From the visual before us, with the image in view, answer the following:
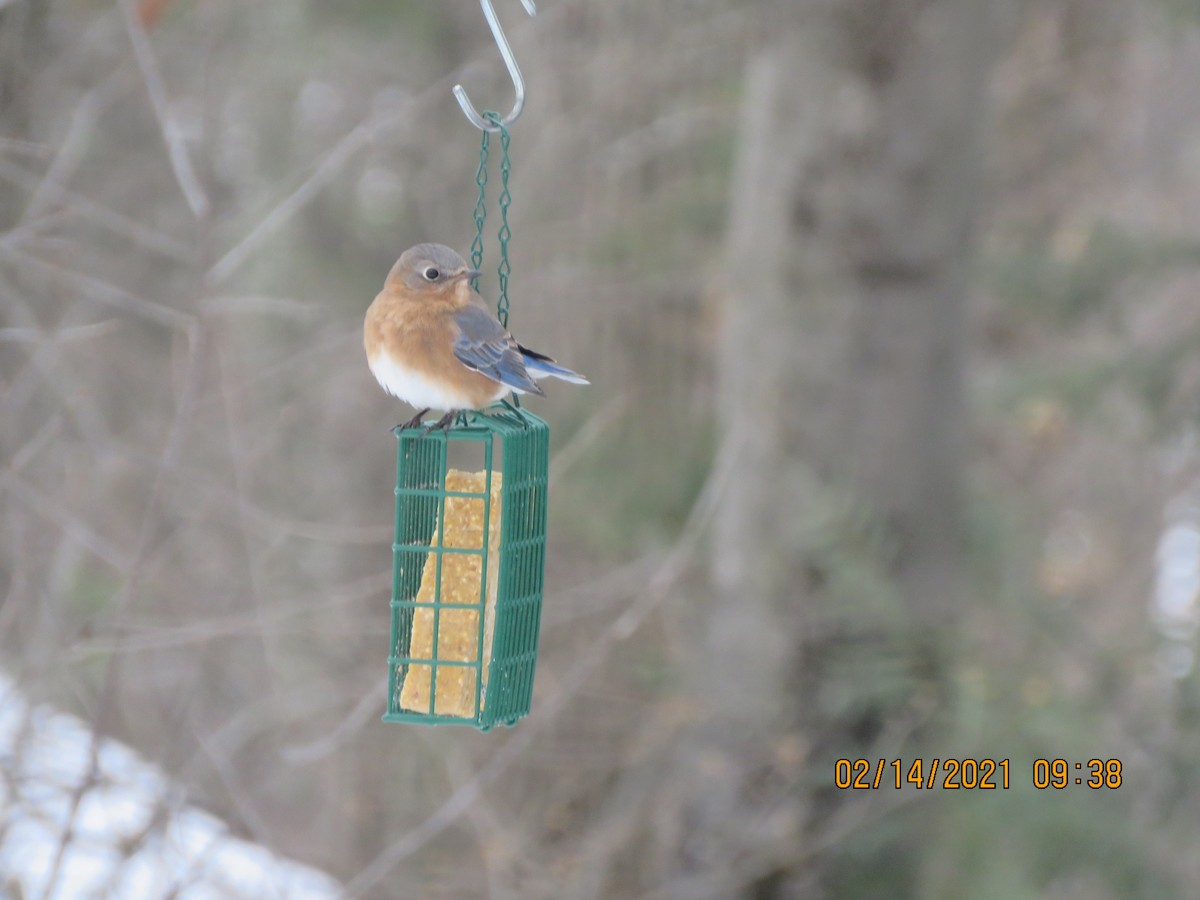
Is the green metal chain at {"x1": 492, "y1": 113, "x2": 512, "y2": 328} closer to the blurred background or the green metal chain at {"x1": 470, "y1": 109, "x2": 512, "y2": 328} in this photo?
the green metal chain at {"x1": 470, "y1": 109, "x2": 512, "y2": 328}

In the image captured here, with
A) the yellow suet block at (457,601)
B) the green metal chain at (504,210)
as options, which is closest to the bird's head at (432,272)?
the green metal chain at (504,210)

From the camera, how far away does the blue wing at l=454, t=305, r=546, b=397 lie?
155 inches

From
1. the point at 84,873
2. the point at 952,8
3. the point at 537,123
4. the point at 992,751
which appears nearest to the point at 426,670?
the point at 84,873

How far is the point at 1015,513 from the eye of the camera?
910cm

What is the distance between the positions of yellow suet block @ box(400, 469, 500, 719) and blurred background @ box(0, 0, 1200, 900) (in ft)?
2.52

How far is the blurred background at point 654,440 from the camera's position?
5926 mm

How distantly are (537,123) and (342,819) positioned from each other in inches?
195

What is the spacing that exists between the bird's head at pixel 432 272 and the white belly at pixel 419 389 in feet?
0.77

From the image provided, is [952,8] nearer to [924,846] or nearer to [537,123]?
[537,123]

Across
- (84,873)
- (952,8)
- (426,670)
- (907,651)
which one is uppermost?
(952,8)

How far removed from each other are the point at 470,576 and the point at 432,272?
92 cm

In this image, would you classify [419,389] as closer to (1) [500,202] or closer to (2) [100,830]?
(1) [500,202]

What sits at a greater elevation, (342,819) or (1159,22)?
(1159,22)
